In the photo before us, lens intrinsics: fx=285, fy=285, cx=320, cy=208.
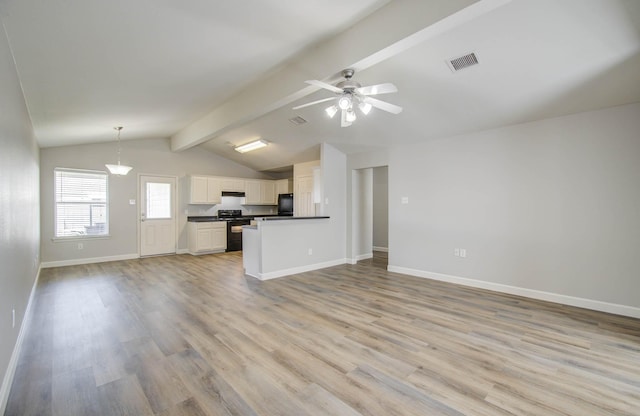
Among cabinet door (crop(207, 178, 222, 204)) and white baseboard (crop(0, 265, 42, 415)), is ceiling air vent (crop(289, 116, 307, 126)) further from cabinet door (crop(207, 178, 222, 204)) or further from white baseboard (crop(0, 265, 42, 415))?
white baseboard (crop(0, 265, 42, 415))

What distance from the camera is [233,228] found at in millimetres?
8281

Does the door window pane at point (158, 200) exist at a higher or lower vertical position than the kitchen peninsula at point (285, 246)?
higher

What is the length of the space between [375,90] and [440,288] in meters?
3.30

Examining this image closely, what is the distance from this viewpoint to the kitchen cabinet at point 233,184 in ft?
27.9

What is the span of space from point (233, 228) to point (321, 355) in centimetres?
634

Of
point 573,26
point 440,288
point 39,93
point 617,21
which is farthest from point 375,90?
point 39,93

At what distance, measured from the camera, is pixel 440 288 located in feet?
14.9

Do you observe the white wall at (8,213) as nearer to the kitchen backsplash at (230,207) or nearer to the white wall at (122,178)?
the white wall at (122,178)

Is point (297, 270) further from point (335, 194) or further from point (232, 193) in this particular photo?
point (232, 193)

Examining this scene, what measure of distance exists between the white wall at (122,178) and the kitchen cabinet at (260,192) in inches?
33.4

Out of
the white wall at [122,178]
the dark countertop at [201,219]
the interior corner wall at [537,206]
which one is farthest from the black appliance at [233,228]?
the interior corner wall at [537,206]

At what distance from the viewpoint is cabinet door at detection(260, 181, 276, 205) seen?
934 centimetres

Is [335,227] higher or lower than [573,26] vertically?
lower

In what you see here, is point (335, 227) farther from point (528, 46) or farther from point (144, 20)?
point (144, 20)
